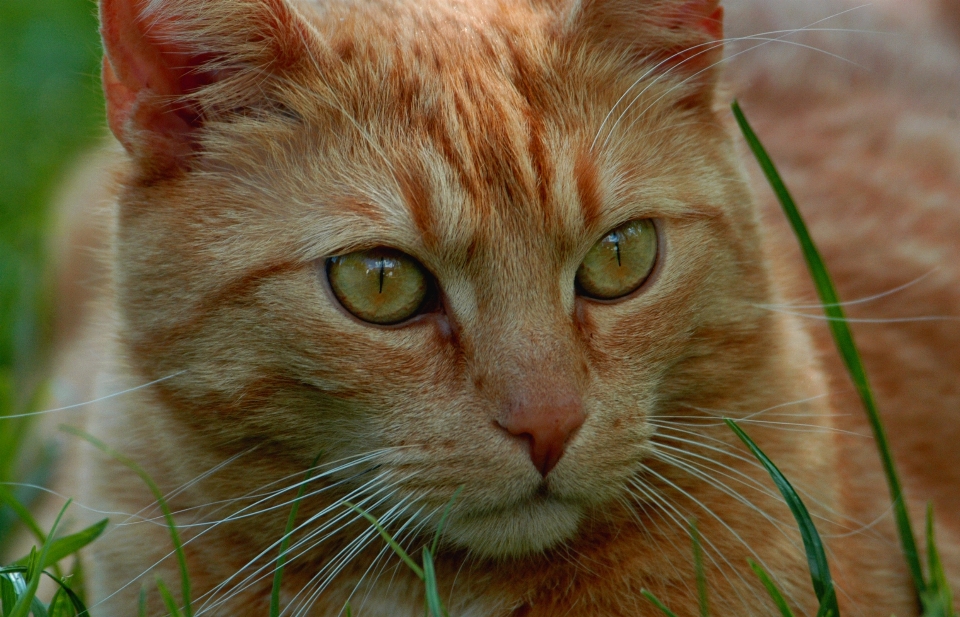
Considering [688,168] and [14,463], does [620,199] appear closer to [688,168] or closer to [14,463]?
[688,168]

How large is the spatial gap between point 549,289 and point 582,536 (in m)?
0.49

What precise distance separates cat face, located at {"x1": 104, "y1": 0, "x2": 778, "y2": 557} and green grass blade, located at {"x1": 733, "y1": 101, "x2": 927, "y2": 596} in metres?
0.12

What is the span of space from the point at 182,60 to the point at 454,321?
A: 0.71 m

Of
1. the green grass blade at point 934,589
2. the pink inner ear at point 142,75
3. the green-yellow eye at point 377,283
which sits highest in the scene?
the pink inner ear at point 142,75

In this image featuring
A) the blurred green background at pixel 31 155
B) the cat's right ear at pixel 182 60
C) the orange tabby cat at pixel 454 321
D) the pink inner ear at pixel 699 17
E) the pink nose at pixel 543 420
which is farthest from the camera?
the blurred green background at pixel 31 155

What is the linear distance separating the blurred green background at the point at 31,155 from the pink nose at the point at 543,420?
1.35 m

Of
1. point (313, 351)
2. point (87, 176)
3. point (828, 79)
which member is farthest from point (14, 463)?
point (828, 79)

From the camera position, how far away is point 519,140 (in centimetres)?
183

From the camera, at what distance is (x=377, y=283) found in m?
1.78

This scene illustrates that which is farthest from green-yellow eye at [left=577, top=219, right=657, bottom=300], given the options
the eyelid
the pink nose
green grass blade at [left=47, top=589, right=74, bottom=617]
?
green grass blade at [left=47, top=589, right=74, bottom=617]

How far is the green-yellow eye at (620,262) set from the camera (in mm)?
1884

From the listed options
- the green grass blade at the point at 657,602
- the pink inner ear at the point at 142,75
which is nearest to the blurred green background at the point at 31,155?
the pink inner ear at the point at 142,75

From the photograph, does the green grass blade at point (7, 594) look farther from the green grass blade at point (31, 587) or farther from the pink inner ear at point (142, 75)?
the pink inner ear at point (142, 75)

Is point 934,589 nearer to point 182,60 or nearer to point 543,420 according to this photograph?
point 543,420
